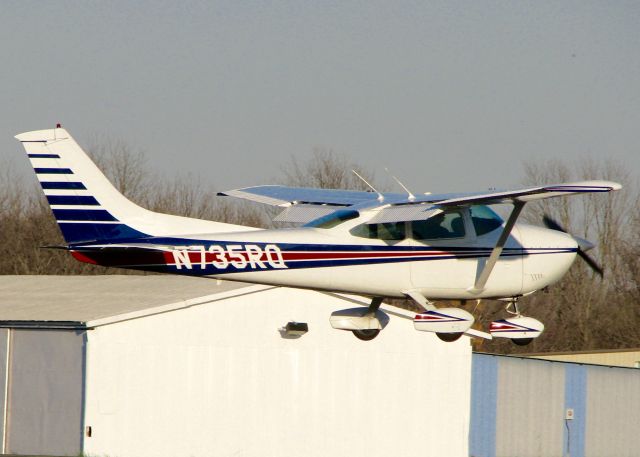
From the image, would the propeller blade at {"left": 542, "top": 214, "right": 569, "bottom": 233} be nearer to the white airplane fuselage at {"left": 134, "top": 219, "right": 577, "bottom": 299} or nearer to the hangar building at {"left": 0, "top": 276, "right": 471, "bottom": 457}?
the white airplane fuselage at {"left": 134, "top": 219, "right": 577, "bottom": 299}

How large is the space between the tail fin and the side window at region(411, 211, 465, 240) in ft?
11.4

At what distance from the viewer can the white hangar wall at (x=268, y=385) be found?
2795 centimetres

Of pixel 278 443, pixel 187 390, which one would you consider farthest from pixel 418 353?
pixel 187 390

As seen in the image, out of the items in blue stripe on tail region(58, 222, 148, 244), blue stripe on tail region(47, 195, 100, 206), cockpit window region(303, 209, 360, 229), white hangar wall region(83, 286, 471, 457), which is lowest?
white hangar wall region(83, 286, 471, 457)

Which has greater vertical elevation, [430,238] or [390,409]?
[430,238]

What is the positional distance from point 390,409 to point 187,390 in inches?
235

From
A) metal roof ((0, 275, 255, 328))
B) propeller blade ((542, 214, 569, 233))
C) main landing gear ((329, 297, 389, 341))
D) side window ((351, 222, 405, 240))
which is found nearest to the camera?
side window ((351, 222, 405, 240))

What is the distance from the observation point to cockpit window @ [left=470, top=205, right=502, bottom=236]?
19.1 metres

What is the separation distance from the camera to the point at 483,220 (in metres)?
19.2

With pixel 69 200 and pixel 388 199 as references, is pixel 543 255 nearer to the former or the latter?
pixel 388 199

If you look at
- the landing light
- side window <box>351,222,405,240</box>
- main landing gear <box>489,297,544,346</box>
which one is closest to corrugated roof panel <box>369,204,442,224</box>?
side window <box>351,222,405,240</box>

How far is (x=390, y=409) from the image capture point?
32.0m

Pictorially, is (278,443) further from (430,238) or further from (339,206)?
(430,238)

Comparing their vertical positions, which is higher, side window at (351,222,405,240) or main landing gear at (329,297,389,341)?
side window at (351,222,405,240)
